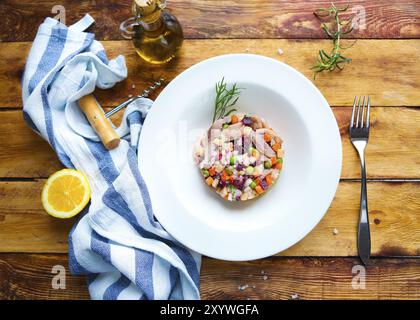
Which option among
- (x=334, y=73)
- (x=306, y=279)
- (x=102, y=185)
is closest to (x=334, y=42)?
(x=334, y=73)

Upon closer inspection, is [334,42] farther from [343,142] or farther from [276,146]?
[276,146]

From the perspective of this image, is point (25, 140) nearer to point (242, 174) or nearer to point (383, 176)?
point (242, 174)

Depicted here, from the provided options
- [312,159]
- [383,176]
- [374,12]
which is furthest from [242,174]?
[374,12]

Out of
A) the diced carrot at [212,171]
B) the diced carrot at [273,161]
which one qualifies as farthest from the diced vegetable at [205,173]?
the diced carrot at [273,161]

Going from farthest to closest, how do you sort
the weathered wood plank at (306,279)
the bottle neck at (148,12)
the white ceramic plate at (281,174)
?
the weathered wood plank at (306,279) → the white ceramic plate at (281,174) → the bottle neck at (148,12)

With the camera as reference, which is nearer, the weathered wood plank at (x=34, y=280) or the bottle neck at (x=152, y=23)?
the bottle neck at (x=152, y=23)

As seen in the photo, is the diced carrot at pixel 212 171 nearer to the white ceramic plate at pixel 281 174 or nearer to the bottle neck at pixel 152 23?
the white ceramic plate at pixel 281 174

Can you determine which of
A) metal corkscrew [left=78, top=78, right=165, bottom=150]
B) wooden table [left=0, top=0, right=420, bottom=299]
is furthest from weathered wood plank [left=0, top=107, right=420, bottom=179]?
metal corkscrew [left=78, top=78, right=165, bottom=150]
